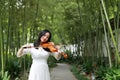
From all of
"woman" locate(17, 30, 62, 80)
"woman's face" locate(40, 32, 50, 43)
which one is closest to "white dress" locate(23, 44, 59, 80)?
"woman" locate(17, 30, 62, 80)

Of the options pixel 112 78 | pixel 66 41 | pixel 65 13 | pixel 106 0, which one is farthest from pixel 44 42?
pixel 66 41

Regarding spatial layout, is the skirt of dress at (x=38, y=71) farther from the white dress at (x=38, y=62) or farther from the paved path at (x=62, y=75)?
the paved path at (x=62, y=75)

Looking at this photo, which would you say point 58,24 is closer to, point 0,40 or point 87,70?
point 87,70

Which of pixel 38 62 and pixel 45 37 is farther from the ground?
pixel 45 37

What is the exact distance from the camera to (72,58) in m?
26.7

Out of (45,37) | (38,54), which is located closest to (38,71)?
(38,54)

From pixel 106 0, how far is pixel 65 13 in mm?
10447

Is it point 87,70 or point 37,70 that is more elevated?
point 37,70

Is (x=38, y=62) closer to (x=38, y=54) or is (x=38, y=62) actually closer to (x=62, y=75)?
(x=38, y=54)

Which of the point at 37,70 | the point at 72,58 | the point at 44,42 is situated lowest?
the point at 72,58

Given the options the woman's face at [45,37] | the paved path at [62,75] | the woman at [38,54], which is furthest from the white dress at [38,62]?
the paved path at [62,75]

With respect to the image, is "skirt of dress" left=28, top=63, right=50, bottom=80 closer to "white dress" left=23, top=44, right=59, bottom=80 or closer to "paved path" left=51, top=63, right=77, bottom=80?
"white dress" left=23, top=44, right=59, bottom=80

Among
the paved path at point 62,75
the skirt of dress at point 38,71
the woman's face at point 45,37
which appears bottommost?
the paved path at point 62,75

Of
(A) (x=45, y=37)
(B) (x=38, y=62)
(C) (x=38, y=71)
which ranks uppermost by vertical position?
(A) (x=45, y=37)
